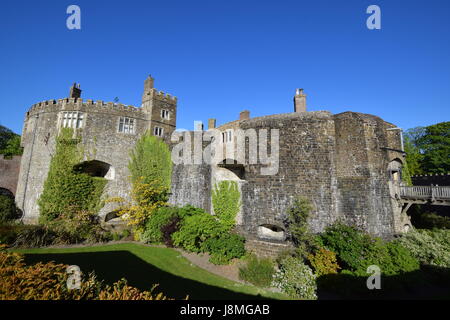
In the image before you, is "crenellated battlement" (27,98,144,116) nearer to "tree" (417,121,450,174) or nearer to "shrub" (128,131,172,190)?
"shrub" (128,131,172,190)

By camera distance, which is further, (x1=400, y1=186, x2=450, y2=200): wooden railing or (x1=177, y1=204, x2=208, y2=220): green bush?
(x1=177, y1=204, x2=208, y2=220): green bush

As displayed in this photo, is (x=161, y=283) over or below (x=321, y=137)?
below

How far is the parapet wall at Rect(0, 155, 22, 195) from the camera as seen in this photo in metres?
20.8

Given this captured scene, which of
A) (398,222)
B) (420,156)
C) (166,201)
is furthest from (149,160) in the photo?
(420,156)

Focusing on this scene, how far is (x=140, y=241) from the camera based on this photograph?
16109mm

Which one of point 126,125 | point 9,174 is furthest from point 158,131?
point 9,174

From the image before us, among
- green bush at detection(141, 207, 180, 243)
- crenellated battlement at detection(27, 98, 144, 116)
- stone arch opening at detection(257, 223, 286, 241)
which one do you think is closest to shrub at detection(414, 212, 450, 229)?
stone arch opening at detection(257, 223, 286, 241)

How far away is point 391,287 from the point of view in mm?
9758

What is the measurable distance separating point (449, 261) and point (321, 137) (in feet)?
27.2

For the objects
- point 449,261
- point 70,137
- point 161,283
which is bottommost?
point 161,283

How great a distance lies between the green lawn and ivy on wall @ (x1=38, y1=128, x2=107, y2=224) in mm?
4705

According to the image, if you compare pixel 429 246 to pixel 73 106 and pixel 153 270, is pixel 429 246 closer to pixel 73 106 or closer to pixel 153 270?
pixel 153 270

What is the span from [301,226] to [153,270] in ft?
26.6
